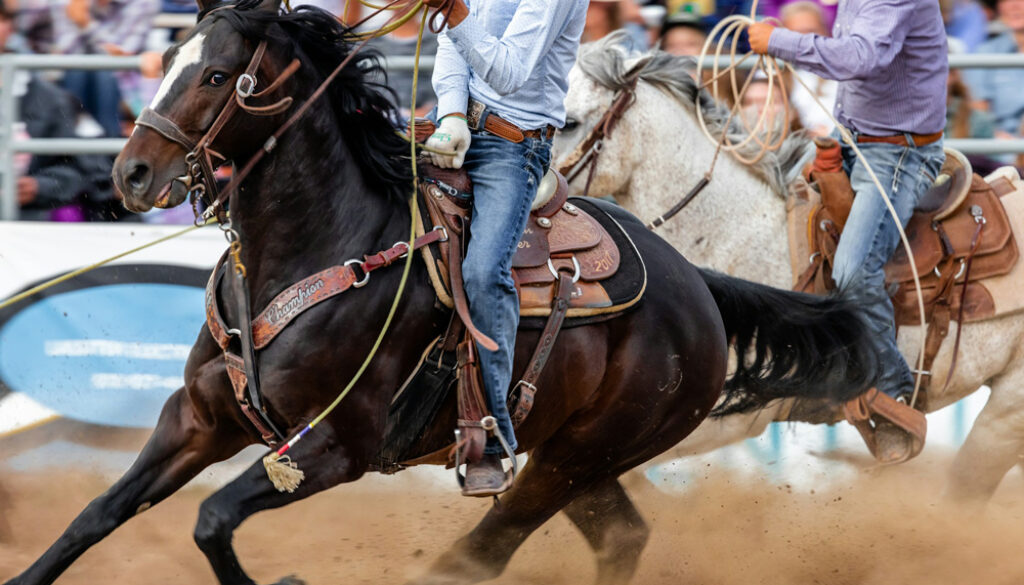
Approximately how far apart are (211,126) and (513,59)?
85cm

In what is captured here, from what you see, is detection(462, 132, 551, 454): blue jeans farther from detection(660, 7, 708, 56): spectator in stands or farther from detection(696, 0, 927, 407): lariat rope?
detection(660, 7, 708, 56): spectator in stands

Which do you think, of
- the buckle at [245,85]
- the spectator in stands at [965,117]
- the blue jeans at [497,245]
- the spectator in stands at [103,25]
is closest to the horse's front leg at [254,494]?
Result: the blue jeans at [497,245]

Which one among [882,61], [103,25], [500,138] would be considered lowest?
[103,25]

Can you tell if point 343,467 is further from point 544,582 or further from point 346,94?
point 544,582

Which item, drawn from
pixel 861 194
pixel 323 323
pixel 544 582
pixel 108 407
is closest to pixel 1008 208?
pixel 861 194

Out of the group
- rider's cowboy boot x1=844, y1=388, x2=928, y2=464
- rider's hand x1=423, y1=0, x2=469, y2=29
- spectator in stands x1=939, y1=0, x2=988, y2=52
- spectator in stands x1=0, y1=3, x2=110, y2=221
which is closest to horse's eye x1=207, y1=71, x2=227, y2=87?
rider's hand x1=423, y1=0, x2=469, y2=29

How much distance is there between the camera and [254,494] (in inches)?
123

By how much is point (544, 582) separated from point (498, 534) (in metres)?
0.77

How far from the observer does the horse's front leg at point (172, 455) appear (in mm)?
3188

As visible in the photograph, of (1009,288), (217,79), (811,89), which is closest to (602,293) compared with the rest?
(217,79)

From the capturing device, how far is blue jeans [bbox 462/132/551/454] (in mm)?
3326

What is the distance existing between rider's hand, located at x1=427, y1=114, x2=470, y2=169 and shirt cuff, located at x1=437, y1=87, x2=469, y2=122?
0.03m

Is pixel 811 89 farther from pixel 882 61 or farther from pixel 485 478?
pixel 485 478

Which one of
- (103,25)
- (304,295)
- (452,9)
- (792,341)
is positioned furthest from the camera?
(103,25)
